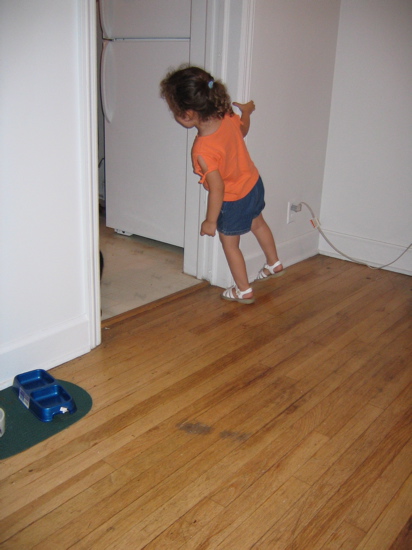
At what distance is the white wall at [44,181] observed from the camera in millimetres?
1608

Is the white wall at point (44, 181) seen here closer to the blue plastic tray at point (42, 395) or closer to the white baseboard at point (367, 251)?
the blue plastic tray at point (42, 395)

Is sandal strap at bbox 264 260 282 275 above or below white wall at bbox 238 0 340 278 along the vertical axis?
below

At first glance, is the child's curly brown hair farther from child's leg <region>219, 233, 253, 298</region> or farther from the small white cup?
the small white cup

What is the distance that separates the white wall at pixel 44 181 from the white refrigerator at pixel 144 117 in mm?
1174

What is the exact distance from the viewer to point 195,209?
269 cm

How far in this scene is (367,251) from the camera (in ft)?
10.2

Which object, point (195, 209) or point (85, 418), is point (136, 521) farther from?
point (195, 209)

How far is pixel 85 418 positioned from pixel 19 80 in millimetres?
1025

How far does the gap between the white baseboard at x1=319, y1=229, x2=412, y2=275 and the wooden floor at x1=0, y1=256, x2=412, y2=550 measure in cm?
63

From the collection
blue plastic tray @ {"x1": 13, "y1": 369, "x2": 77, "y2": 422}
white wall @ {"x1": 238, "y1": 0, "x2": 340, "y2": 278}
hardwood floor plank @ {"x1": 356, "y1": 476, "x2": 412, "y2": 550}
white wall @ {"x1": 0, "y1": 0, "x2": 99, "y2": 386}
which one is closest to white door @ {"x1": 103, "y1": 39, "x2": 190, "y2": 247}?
white wall @ {"x1": 238, "y1": 0, "x2": 340, "y2": 278}

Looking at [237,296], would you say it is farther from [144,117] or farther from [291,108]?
[144,117]

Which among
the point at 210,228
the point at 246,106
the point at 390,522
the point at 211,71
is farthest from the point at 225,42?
the point at 390,522

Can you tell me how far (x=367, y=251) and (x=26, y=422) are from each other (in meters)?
2.15

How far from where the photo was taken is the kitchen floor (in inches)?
100
